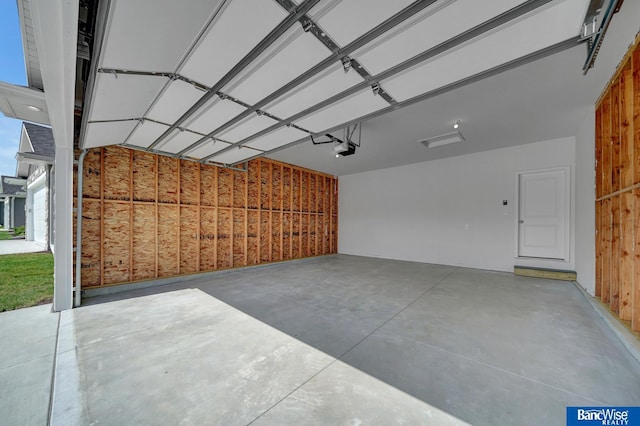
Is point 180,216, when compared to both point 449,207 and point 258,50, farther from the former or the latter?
point 449,207

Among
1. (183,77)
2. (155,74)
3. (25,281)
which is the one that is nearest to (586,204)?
(183,77)

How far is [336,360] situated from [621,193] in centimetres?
390

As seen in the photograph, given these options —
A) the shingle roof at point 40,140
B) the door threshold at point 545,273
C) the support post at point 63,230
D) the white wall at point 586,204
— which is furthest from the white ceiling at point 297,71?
the shingle roof at point 40,140

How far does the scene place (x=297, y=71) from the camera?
225 cm

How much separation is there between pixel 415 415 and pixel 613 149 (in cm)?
422

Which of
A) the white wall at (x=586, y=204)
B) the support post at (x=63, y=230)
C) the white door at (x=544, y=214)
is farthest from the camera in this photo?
the white door at (x=544, y=214)

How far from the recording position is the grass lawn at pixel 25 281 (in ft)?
12.5

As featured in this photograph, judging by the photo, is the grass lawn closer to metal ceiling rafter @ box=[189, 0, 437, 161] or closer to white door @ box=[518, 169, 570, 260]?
metal ceiling rafter @ box=[189, 0, 437, 161]

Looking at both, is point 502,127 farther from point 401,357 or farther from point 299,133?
point 401,357

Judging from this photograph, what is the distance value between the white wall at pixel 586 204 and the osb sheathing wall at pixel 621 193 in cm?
46

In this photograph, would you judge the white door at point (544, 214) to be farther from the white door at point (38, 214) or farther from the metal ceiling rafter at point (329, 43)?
the white door at point (38, 214)

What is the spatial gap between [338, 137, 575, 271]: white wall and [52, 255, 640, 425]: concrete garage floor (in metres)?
2.45

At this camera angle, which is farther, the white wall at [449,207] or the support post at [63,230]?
the white wall at [449,207]

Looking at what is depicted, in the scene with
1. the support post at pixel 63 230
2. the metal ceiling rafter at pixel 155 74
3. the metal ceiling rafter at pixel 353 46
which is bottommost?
the support post at pixel 63 230
